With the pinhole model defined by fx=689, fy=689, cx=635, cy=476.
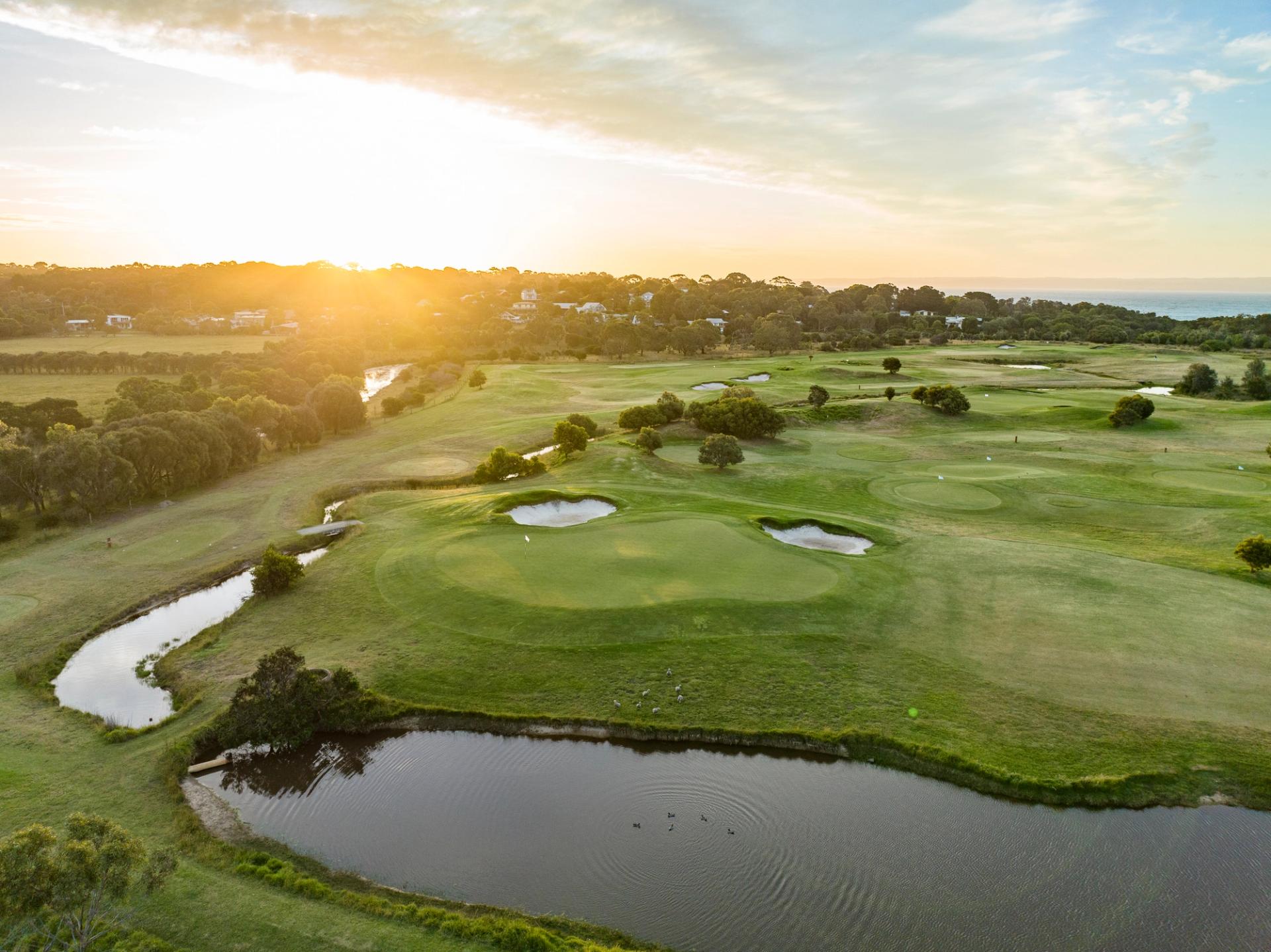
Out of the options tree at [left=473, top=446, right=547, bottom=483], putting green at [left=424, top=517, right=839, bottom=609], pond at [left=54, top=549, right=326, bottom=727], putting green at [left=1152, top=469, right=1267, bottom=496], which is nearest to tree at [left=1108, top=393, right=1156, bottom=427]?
putting green at [left=1152, top=469, right=1267, bottom=496]

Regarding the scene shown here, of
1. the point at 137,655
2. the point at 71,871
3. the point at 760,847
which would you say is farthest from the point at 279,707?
the point at 760,847

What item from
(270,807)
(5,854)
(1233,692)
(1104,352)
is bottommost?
(270,807)

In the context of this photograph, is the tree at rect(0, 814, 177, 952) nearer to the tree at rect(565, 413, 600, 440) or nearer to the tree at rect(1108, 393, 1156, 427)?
the tree at rect(565, 413, 600, 440)

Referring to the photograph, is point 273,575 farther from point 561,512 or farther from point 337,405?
point 337,405

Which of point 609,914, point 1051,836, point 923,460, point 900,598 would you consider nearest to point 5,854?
point 609,914

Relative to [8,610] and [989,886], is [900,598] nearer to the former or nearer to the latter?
[989,886]

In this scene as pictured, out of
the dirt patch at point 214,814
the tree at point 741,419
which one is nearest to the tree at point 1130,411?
the tree at point 741,419
